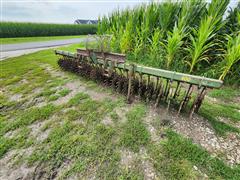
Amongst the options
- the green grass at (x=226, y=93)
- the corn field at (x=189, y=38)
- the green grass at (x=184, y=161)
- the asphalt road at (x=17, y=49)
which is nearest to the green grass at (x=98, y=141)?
the green grass at (x=184, y=161)

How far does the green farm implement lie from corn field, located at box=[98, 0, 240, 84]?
917 mm

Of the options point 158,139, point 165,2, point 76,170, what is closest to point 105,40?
point 165,2

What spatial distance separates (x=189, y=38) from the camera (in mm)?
3762

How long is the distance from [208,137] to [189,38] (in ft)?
9.35

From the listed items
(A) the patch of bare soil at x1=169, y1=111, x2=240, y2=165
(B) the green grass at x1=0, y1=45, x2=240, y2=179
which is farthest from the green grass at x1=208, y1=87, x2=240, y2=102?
(A) the patch of bare soil at x1=169, y1=111, x2=240, y2=165

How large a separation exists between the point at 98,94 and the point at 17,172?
1867 millimetres

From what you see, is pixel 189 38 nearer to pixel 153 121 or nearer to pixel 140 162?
pixel 153 121

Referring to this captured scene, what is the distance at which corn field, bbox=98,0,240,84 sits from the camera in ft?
10.6

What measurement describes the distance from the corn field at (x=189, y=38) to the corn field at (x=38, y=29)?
53.8 feet

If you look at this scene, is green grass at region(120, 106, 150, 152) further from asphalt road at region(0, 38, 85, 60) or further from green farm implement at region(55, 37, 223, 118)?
asphalt road at region(0, 38, 85, 60)

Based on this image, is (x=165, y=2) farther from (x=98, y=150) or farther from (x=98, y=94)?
(x=98, y=150)

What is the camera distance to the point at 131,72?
2.48 meters

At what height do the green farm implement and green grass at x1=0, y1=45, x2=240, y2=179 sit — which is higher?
the green farm implement

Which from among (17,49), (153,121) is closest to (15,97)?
(153,121)
